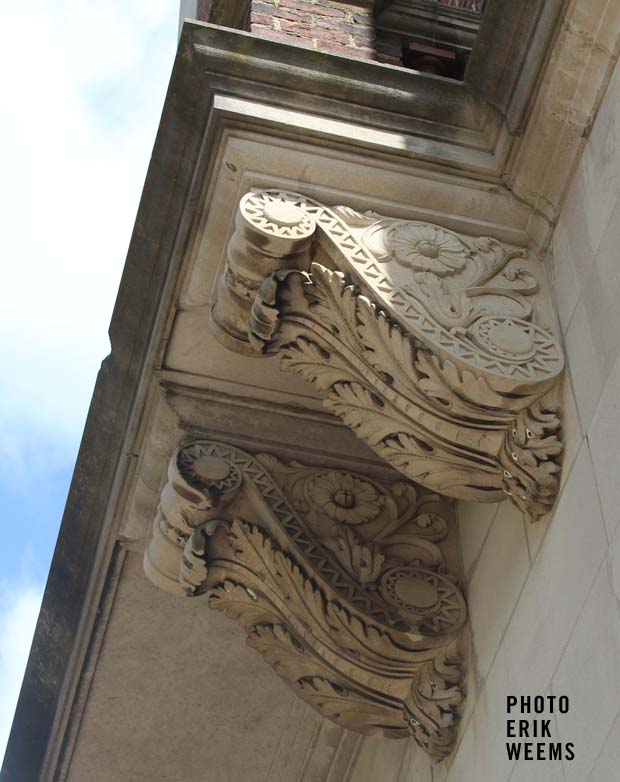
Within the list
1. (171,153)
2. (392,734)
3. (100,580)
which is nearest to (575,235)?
(171,153)

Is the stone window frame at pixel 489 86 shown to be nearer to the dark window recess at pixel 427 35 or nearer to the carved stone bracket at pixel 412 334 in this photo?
the carved stone bracket at pixel 412 334

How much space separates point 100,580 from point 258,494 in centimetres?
98

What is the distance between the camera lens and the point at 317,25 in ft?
16.2

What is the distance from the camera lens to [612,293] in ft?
11.3

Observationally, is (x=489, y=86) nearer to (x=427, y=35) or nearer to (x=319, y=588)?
(x=427, y=35)

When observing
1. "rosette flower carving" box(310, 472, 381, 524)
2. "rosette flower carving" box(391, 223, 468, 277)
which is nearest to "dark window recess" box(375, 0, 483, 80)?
"rosette flower carving" box(391, 223, 468, 277)

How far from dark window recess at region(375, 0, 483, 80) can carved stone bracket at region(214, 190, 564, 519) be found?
169cm

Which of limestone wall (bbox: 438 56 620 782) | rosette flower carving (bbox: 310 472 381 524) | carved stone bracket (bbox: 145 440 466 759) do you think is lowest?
carved stone bracket (bbox: 145 440 466 759)

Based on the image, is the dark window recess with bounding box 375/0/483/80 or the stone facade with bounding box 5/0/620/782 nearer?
the stone facade with bounding box 5/0/620/782

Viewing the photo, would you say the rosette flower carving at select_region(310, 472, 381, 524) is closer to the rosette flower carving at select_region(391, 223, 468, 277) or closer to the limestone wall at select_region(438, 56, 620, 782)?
the limestone wall at select_region(438, 56, 620, 782)

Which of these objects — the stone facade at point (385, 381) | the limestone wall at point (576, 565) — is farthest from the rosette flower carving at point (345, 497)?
the limestone wall at point (576, 565)

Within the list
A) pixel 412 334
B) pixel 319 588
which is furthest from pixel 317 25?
pixel 319 588

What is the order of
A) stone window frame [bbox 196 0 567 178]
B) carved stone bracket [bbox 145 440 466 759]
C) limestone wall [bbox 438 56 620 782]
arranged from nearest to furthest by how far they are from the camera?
limestone wall [bbox 438 56 620 782] < stone window frame [bbox 196 0 567 178] < carved stone bracket [bbox 145 440 466 759]

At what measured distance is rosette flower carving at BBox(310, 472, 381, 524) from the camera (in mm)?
4578
